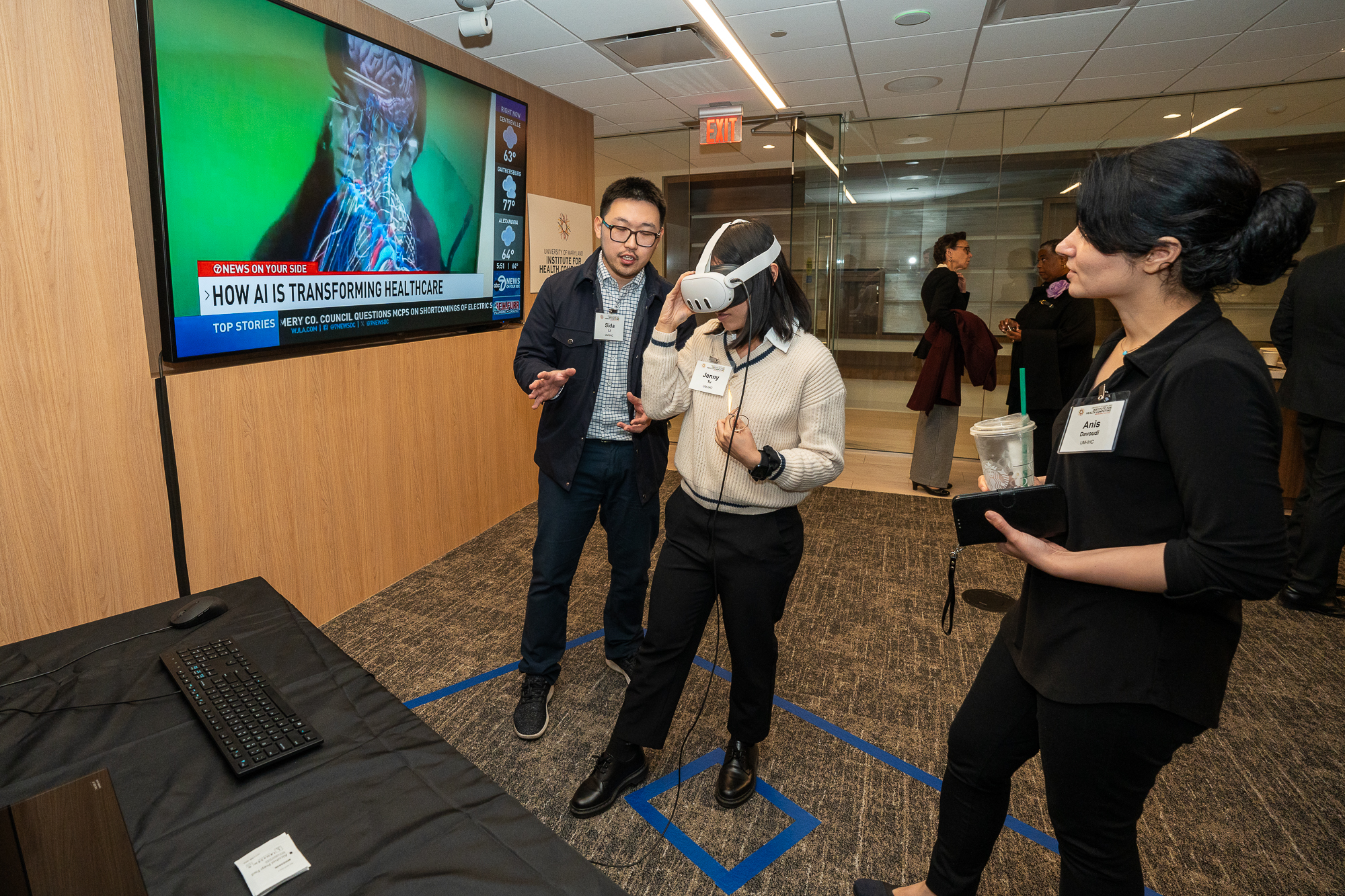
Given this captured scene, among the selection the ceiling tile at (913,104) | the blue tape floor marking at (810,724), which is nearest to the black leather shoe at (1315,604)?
the blue tape floor marking at (810,724)

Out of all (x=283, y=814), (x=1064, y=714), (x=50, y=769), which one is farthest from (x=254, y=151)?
(x=1064, y=714)

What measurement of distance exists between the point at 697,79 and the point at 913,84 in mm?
1502

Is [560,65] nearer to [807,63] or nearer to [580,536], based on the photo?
[807,63]

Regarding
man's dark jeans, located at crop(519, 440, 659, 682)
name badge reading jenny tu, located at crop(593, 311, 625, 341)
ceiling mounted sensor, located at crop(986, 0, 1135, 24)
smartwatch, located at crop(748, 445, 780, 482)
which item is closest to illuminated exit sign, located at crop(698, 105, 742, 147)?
ceiling mounted sensor, located at crop(986, 0, 1135, 24)

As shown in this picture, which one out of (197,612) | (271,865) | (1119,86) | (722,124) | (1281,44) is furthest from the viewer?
(722,124)

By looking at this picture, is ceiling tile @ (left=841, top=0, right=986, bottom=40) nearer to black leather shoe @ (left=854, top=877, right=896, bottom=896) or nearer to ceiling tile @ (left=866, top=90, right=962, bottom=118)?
ceiling tile @ (left=866, top=90, right=962, bottom=118)

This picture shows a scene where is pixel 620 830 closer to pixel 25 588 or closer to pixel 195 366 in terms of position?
pixel 25 588

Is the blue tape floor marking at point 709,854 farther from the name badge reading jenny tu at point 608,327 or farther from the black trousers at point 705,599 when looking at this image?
the name badge reading jenny tu at point 608,327

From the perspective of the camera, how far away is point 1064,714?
109 centimetres

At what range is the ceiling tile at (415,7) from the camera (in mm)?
3037

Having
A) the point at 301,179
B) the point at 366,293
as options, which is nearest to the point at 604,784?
the point at 366,293

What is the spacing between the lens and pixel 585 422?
7.27ft

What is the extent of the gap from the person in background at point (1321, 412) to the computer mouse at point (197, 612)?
4187 millimetres

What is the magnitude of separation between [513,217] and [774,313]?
2.82m
